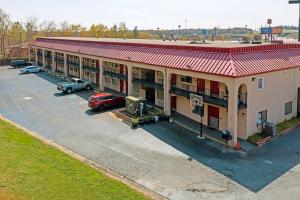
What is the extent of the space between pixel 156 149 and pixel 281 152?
9.29 metres

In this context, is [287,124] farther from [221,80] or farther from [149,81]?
[149,81]

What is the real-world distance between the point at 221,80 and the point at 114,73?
2065cm

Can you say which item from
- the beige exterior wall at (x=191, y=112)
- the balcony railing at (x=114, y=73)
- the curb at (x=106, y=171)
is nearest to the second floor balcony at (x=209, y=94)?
the beige exterior wall at (x=191, y=112)

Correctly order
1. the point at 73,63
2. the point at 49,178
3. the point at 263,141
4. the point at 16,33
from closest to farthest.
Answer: the point at 49,178
the point at 263,141
the point at 73,63
the point at 16,33

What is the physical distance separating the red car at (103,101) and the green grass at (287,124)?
1693 cm

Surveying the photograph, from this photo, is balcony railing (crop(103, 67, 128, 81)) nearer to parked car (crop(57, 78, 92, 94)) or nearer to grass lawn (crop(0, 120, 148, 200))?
parked car (crop(57, 78, 92, 94))

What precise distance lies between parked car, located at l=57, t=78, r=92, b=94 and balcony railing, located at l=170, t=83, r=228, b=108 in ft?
61.3

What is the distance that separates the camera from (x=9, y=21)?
11112cm

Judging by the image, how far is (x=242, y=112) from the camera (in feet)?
96.3

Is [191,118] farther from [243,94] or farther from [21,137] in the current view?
[21,137]

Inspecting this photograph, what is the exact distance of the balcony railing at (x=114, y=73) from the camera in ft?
146

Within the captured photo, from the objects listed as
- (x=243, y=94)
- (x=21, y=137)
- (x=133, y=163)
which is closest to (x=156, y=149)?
(x=133, y=163)

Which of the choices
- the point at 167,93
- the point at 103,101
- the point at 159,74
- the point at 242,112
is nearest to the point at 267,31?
the point at 159,74

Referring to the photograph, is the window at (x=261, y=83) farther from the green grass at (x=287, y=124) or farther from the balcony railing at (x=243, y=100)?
the green grass at (x=287, y=124)
